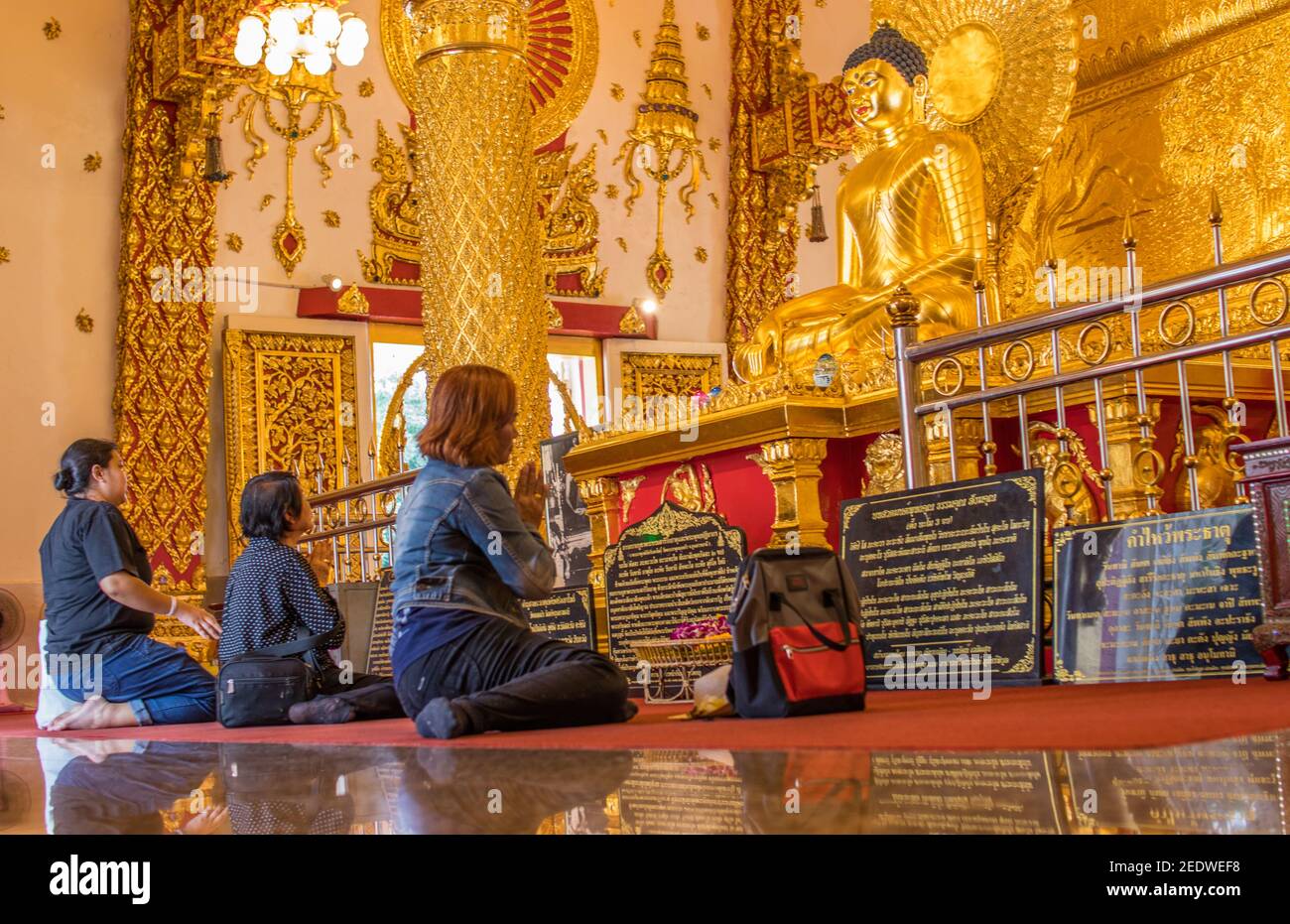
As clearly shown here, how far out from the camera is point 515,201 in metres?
6.37

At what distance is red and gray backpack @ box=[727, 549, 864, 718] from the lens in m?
3.14

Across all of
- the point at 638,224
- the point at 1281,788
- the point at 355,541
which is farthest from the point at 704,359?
the point at 1281,788

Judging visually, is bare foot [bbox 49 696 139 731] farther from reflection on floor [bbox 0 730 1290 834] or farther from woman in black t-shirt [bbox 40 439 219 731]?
reflection on floor [bbox 0 730 1290 834]

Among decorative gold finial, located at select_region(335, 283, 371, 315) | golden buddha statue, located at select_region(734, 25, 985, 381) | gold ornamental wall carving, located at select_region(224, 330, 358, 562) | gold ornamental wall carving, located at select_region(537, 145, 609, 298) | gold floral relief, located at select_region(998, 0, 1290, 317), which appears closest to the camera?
golden buddha statue, located at select_region(734, 25, 985, 381)

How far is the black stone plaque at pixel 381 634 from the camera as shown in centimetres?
604

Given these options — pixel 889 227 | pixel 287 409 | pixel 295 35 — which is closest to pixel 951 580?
pixel 889 227

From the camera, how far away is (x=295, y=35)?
312 inches

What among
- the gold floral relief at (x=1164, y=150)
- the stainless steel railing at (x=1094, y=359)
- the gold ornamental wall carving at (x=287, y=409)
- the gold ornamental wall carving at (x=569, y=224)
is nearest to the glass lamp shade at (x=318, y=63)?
the gold ornamental wall carving at (x=287, y=409)

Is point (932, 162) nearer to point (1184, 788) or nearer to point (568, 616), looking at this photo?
point (568, 616)

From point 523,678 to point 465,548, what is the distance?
0.33 meters

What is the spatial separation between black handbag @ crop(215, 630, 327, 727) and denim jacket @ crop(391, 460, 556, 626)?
110 cm

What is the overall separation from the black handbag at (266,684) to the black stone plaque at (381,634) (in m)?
1.67

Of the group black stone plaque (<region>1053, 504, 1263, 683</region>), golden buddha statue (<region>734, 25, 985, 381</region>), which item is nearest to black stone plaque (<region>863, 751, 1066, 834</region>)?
black stone plaque (<region>1053, 504, 1263, 683</region>)

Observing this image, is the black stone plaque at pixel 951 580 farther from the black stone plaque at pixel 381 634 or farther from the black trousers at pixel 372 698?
the black stone plaque at pixel 381 634
